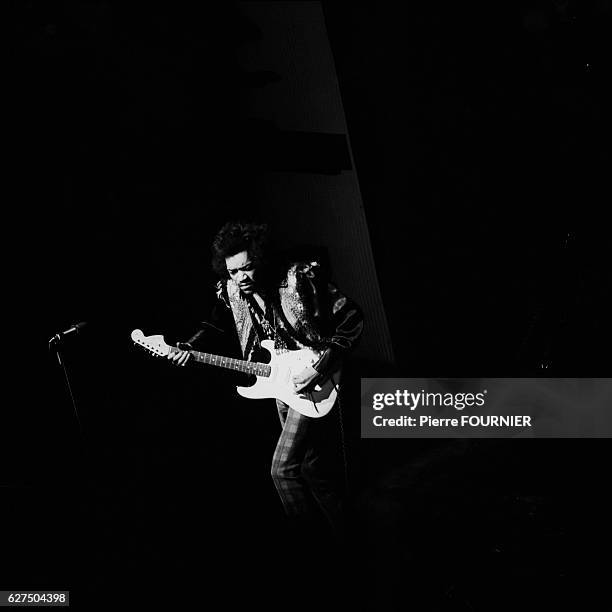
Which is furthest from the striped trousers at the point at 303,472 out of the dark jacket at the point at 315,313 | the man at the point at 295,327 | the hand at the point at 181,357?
the hand at the point at 181,357

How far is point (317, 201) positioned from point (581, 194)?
2.36 meters

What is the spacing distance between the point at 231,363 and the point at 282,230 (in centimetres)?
150

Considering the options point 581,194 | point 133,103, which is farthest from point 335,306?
point 581,194

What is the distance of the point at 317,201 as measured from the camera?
5.09 meters

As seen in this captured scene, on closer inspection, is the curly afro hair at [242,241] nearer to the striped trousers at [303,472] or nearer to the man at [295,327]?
the man at [295,327]

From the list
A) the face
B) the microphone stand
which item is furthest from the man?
the microphone stand

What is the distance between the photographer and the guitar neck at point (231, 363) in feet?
12.2

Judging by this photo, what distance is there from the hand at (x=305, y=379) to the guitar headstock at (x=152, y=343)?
0.76m

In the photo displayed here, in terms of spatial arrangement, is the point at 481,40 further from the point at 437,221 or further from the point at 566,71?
the point at 437,221

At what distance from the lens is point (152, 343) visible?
372 centimetres

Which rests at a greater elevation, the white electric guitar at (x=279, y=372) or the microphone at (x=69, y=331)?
the microphone at (x=69, y=331)

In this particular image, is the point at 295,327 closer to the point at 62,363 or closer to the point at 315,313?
the point at 315,313

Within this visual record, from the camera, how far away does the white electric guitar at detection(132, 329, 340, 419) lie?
12.1ft

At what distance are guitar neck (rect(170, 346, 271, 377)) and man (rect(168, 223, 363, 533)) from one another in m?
0.06
